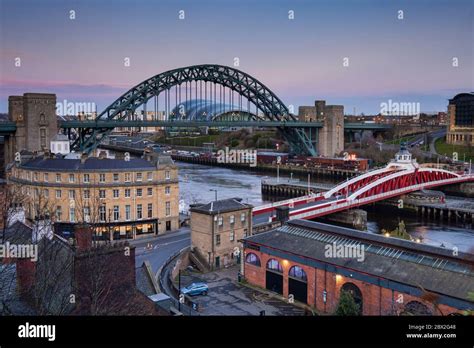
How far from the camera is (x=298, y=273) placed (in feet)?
36.0

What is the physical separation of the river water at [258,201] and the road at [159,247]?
5192mm

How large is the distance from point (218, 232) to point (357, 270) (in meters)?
4.75

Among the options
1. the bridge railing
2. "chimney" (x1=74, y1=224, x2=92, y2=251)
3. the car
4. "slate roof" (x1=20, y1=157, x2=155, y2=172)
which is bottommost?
the car

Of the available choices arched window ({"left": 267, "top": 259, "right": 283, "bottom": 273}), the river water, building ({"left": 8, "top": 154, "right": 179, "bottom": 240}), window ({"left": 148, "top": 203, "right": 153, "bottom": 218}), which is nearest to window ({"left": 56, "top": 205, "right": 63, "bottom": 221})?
building ({"left": 8, "top": 154, "right": 179, "bottom": 240})

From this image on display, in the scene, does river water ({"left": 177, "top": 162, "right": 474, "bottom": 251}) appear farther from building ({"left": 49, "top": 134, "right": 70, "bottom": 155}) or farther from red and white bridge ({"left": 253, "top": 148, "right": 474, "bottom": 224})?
building ({"left": 49, "top": 134, "right": 70, "bottom": 155})

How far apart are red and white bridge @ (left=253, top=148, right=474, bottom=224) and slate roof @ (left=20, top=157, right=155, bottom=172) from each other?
4.31 m

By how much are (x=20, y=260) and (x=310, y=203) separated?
16.5 meters

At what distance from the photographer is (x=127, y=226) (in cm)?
1648

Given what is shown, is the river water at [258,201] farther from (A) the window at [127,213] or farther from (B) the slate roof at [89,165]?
(A) the window at [127,213]

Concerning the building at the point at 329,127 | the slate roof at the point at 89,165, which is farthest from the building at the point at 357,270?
the building at the point at 329,127

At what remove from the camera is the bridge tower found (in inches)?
1102

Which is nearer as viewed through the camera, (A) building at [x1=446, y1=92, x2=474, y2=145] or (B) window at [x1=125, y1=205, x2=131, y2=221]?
(B) window at [x1=125, y1=205, x2=131, y2=221]

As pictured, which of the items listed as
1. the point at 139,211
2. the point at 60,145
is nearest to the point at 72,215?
the point at 139,211
